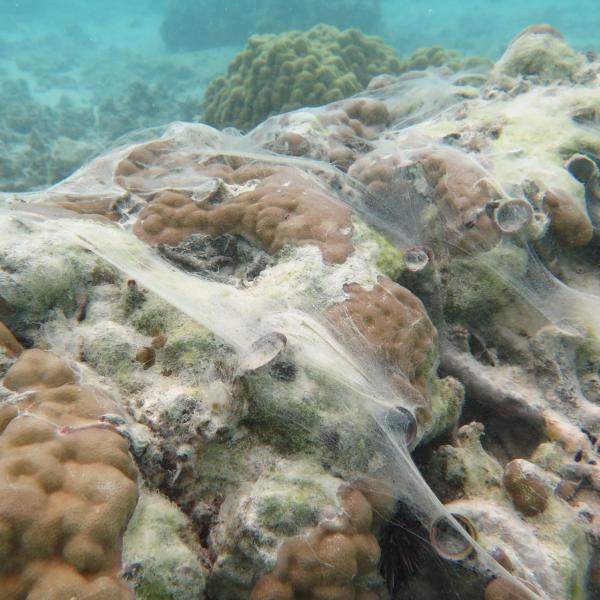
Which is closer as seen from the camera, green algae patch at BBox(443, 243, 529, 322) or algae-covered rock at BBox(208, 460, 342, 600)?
algae-covered rock at BBox(208, 460, 342, 600)

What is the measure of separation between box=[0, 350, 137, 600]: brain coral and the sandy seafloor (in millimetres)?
12423

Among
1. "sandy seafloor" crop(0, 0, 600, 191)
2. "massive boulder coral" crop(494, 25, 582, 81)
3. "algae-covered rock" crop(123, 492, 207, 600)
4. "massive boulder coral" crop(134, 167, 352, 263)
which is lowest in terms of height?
"sandy seafloor" crop(0, 0, 600, 191)

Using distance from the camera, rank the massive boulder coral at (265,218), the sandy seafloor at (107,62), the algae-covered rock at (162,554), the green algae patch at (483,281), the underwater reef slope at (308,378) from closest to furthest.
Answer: the algae-covered rock at (162,554) < the underwater reef slope at (308,378) < the massive boulder coral at (265,218) < the green algae patch at (483,281) < the sandy seafloor at (107,62)

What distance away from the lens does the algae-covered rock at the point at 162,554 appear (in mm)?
1801

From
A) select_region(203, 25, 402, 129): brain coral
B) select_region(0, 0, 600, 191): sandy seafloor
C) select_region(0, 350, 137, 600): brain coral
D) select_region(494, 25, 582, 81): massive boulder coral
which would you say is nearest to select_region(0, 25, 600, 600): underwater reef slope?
select_region(0, 350, 137, 600): brain coral

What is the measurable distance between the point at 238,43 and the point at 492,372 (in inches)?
1250

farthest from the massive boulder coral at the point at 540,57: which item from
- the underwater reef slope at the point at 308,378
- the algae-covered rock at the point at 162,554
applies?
the algae-covered rock at the point at 162,554

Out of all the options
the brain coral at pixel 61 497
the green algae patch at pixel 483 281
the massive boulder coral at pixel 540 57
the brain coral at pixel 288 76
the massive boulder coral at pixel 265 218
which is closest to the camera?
the brain coral at pixel 61 497

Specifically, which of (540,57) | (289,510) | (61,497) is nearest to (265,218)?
(289,510)

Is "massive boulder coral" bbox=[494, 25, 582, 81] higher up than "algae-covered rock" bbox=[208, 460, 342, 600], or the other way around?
"massive boulder coral" bbox=[494, 25, 582, 81]

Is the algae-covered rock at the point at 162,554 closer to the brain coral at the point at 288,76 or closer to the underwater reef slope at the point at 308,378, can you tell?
the underwater reef slope at the point at 308,378

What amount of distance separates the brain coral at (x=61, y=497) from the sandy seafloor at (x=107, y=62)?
40.8ft

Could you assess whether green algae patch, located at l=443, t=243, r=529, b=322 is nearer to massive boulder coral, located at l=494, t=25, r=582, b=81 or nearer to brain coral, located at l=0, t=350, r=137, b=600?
brain coral, located at l=0, t=350, r=137, b=600

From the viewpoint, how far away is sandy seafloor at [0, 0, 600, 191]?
15.5m
